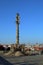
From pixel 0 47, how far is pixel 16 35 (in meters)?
11.6

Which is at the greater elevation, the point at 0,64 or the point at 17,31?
the point at 17,31

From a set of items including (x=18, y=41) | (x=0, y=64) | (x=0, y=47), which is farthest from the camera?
(x=18, y=41)

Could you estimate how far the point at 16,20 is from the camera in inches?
3017

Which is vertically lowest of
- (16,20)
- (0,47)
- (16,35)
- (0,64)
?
(0,64)

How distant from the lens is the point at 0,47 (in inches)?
2491

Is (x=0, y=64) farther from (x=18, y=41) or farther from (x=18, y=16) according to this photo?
(x=18, y=16)

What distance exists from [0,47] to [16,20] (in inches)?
652

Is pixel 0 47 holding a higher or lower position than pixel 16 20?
lower

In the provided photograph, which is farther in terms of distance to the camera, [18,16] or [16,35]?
[18,16]

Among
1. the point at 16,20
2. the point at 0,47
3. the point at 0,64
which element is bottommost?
the point at 0,64

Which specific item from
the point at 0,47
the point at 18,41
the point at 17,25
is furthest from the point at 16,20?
the point at 0,47

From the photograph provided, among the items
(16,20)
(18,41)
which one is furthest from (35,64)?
(16,20)

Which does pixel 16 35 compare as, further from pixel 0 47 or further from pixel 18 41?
pixel 0 47

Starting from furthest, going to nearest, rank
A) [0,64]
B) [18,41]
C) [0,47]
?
1. [18,41]
2. [0,47]
3. [0,64]
